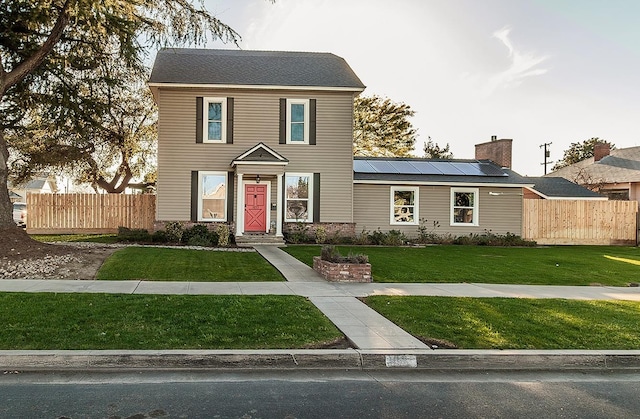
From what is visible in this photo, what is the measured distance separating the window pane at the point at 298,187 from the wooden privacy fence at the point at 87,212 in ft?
23.7

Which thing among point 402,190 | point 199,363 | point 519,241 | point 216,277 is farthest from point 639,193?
point 199,363

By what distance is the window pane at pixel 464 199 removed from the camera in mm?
21031

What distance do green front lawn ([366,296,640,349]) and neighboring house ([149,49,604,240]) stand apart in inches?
432

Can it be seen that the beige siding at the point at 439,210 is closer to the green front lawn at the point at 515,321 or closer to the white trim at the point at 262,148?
the white trim at the point at 262,148

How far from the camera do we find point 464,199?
2108cm

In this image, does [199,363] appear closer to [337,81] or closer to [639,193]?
[337,81]

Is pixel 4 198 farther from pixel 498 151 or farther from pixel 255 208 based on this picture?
pixel 498 151

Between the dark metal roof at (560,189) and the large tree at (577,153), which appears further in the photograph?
the large tree at (577,153)

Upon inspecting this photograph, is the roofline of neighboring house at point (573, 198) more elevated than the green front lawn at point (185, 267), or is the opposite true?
A: the roofline of neighboring house at point (573, 198)

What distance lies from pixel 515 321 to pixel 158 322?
5.36 metres

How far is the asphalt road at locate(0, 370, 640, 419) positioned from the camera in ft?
12.8

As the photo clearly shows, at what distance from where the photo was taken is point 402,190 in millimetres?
20594

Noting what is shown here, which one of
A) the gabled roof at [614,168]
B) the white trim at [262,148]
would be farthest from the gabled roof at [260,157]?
the gabled roof at [614,168]

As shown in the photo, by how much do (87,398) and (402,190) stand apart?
58.2 feet
